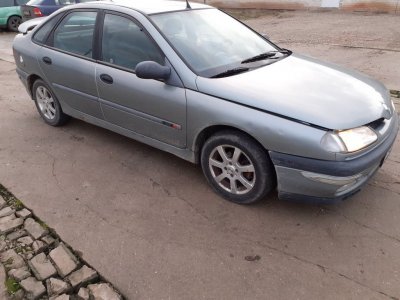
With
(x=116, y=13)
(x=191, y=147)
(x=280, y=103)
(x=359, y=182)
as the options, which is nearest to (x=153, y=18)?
(x=116, y=13)

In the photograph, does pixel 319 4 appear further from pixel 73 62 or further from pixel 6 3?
pixel 73 62

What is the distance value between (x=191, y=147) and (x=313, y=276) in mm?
1494

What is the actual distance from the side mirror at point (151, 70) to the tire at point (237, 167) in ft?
2.24

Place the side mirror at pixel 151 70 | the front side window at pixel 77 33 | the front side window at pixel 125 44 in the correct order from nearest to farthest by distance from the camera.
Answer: the side mirror at pixel 151 70 → the front side window at pixel 125 44 → the front side window at pixel 77 33

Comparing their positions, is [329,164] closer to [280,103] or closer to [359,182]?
[359,182]

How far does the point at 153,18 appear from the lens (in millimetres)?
3623

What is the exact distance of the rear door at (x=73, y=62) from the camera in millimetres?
4074

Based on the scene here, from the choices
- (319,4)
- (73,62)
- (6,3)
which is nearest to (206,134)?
(73,62)

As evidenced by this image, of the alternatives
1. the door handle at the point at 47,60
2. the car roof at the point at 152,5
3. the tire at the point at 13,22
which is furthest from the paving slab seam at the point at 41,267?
the tire at the point at 13,22

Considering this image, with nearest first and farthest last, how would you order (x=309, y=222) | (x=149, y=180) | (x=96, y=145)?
(x=309, y=222), (x=149, y=180), (x=96, y=145)

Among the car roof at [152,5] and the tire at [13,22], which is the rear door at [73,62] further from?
the tire at [13,22]

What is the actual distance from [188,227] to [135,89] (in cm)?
139

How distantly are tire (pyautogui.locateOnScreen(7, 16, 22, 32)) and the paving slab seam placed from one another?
12.9 meters

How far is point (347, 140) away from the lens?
2740mm
